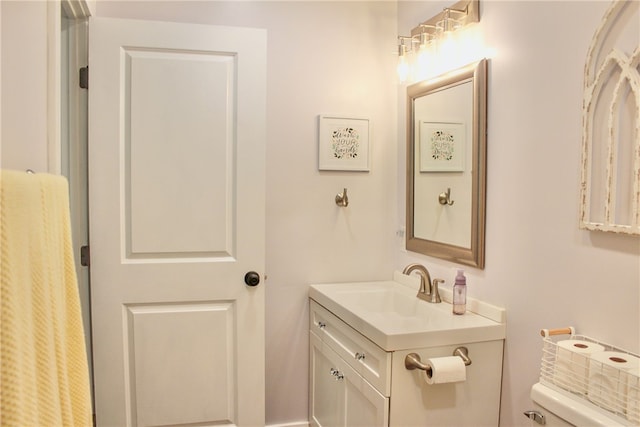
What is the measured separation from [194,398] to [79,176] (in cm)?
107

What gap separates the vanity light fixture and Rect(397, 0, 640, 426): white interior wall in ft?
0.31

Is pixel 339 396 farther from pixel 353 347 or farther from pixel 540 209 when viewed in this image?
pixel 540 209

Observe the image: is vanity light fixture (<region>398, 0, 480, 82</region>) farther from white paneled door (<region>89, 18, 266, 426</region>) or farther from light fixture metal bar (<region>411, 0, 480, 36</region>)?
white paneled door (<region>89, 18, 266, 426</region>)

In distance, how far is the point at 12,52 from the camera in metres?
1.00

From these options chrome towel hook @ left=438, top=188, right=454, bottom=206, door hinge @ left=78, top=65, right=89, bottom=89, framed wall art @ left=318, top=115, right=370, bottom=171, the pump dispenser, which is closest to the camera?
the pump dispenser

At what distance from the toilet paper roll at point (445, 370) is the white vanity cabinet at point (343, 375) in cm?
14

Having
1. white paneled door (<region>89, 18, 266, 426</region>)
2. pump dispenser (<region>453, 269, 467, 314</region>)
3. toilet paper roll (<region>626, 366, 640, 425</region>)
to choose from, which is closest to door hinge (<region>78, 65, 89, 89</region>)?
white paneled door (<region>89, 18, 266, 426</region>)

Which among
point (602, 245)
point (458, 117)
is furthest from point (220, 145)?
point (602, 245)

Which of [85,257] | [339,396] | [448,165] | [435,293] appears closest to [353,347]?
[339,396]

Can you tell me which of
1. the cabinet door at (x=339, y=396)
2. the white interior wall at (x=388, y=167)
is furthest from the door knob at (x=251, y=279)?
the cabinet door at (x=339, y=396)

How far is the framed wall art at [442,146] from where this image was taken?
210cm

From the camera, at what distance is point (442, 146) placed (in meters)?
2.21

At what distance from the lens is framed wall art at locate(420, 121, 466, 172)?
2.10 m

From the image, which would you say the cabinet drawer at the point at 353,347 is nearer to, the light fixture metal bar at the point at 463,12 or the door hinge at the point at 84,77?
the light fixture metal bar at the point at 463,12
